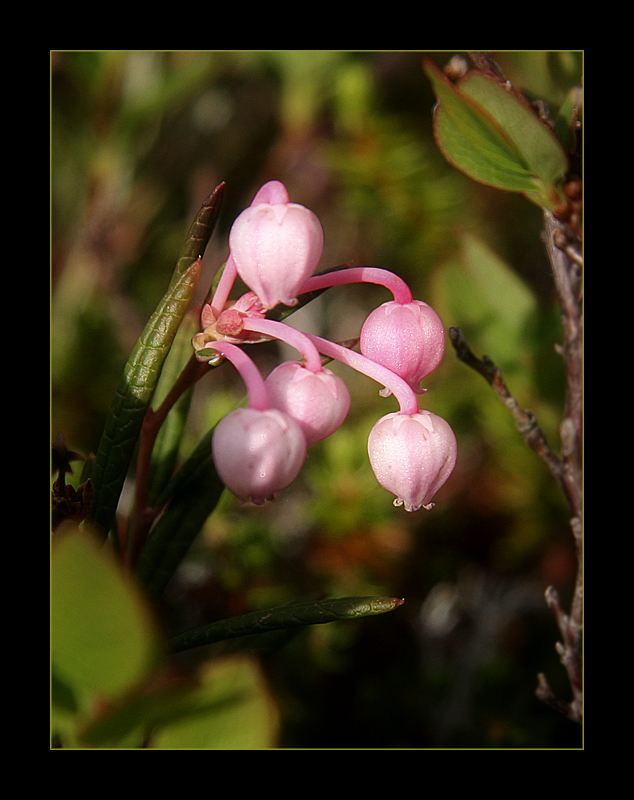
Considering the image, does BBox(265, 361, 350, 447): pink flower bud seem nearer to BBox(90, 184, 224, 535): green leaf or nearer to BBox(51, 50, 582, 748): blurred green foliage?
BBox(90, 184, 224, 535): green leaf

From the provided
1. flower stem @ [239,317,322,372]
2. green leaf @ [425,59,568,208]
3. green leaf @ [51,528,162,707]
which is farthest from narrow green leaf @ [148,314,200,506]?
green leaf @ [425,59,568,208]

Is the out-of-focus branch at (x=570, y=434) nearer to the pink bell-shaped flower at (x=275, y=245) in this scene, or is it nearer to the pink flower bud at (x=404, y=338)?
the pink flower bud at (x=404, y=338)

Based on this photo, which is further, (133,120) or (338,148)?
(338,148)

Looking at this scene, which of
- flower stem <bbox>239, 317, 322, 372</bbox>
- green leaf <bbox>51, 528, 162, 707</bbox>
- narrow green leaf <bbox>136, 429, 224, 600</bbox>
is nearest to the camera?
green leaf <bbox>51, 528, 162, 707</bbox>

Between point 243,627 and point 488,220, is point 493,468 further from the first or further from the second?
point 243,627

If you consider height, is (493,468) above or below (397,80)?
below

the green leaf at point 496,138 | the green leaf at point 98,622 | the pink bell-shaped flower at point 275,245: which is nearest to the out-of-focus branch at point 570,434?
the green leaf at point 496,138
